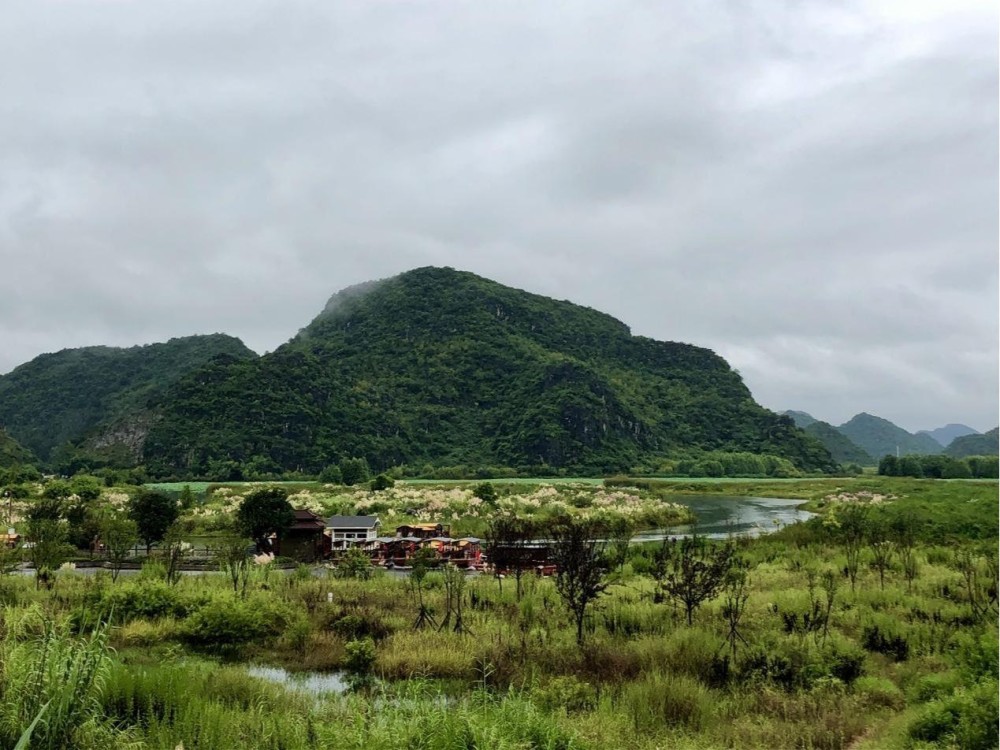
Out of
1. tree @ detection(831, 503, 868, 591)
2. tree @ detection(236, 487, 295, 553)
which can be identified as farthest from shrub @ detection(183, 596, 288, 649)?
tree @ detection(831, 503, 868, 591)

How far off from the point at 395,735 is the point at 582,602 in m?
6.17

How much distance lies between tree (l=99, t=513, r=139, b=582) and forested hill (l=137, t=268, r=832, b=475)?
79.4 meters

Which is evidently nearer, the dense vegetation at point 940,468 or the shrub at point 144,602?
the shrub at point 144,602

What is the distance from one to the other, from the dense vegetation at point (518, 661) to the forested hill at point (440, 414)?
94.8 metres

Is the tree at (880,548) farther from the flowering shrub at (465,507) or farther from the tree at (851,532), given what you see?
the flowering shrub at (465,507)

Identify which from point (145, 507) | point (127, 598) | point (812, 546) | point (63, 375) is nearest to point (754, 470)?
point (812, 546)

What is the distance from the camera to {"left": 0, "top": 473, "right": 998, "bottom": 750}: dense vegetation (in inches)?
249

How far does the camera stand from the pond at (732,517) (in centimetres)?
3641

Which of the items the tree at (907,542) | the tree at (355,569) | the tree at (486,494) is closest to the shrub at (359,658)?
the tree at (355,569)

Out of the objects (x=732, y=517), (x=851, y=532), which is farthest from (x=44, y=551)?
(x=732, y=517)

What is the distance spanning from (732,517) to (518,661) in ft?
138

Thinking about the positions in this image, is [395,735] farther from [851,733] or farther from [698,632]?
[698,632]

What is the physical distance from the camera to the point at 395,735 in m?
5.89

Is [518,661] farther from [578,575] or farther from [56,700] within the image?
[56,700]
